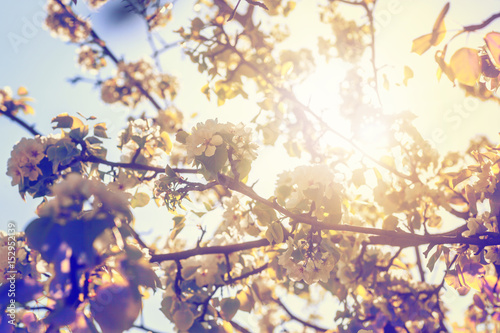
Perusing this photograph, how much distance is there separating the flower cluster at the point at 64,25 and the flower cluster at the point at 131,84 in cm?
52

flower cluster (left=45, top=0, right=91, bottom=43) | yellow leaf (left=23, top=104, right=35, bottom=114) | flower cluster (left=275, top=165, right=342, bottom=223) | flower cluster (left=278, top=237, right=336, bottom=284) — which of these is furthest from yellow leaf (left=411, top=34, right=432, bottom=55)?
flower cluster (left=45, top=0, right=91, bottom=43)

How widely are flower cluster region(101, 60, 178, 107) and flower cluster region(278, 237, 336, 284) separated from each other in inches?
136

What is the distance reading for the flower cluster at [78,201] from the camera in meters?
0.81

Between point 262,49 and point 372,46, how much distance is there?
904 millimetres

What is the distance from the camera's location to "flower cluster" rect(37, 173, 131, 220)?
0.81 m

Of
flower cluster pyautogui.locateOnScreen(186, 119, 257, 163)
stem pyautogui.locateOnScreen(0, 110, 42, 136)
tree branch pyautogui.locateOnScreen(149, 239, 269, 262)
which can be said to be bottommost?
tree branch pyautogui.locateOnScreen(149, 239, 269, 262)

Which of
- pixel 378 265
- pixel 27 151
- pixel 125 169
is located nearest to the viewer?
pixel 27 151

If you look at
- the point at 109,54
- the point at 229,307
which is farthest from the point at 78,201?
the point at 109,54

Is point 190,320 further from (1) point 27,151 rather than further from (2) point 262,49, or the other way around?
(2) point 262,49

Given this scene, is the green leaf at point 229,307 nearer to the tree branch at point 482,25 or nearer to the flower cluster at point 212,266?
the flower cluster at point 212,266

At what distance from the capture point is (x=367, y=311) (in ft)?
7.35

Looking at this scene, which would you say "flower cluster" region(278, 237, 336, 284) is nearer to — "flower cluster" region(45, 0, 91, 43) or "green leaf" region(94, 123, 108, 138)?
"green leaf" region(94, 123, 108, 138)

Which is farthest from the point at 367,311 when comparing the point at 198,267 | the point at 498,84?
the point at 498,84

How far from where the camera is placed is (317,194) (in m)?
1.23
